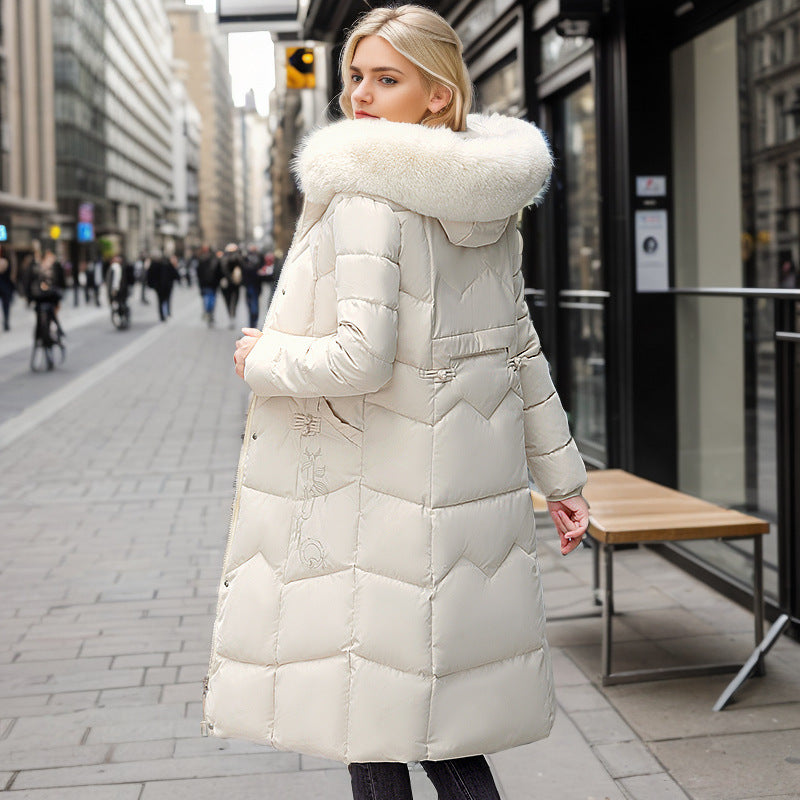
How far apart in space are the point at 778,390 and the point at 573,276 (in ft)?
10.4

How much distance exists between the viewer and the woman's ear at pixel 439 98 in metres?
2.25

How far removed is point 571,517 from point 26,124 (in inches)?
2615

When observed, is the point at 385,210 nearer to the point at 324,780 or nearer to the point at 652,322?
the point at 324,780

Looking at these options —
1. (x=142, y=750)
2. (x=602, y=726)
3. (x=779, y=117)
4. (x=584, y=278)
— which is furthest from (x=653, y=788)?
(x=584, y=278)

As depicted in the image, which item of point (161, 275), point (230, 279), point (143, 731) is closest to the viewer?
point (143, 731)

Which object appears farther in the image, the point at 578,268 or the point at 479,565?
the point at 578,268

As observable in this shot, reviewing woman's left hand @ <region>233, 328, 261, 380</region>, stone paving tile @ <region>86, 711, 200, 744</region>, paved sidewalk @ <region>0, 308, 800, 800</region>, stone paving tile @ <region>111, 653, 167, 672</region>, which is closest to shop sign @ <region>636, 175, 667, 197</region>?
paved sidewalk @ <region>0, 308, 800, 800</region>

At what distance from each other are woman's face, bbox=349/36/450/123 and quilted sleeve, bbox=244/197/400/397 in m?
0.23

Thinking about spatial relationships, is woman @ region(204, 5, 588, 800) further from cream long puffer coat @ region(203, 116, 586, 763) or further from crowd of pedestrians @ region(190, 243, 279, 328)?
crowd of pedestrians @ region(190, 243, 279, 328)

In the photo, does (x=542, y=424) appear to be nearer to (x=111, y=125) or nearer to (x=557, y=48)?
(x=557, y=48)

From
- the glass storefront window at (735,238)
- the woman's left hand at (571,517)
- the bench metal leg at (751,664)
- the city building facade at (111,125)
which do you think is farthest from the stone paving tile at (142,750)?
the city building facade at (111,125)

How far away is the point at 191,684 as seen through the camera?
4117 millimetres

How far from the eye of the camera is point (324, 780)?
3.30 m

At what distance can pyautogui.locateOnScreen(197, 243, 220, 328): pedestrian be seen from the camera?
26266 mm
